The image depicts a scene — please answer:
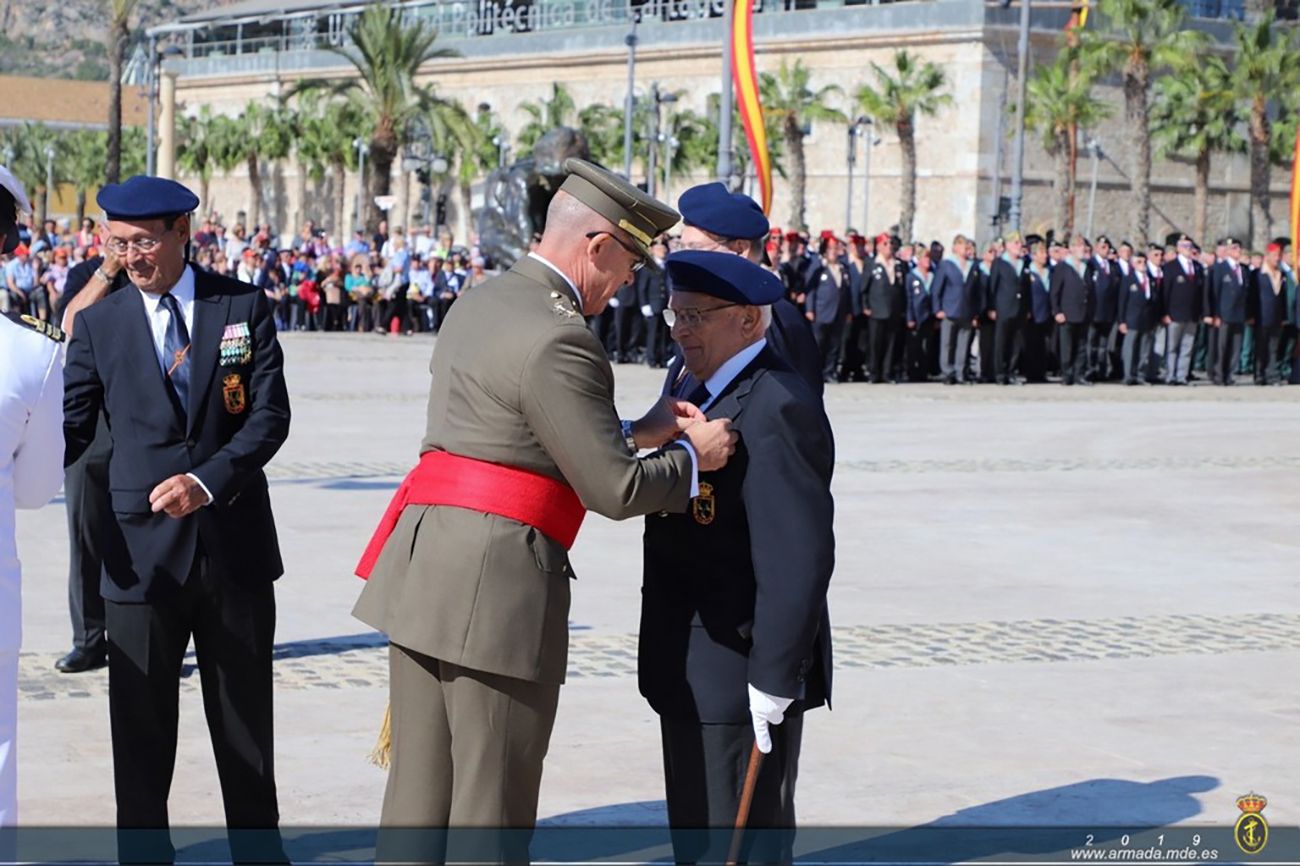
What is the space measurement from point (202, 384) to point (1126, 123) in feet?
197

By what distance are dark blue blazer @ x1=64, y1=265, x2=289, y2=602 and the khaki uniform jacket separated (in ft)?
3.98

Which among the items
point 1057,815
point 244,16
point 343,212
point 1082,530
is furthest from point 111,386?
point 244,16

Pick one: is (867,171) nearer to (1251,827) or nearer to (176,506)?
(1251,827)

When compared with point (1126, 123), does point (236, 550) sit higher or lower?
lower

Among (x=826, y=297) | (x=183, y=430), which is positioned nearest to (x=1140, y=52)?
(x=826, y=297)

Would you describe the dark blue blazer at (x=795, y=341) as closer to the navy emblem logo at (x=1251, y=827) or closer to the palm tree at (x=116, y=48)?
the navy emblem logo at (x=1251, y=827)

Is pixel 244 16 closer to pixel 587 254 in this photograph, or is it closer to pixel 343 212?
pixel 343 212

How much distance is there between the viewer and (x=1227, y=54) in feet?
213

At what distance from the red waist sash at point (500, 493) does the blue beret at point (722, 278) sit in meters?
0.61

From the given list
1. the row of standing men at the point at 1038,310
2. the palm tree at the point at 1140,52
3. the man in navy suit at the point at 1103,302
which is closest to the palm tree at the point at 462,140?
the palm tree at the point at 1140,52

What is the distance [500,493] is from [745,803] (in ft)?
3.16

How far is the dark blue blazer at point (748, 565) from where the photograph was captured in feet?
16.0

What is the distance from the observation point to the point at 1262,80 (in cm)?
5731

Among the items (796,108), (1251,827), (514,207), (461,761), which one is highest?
(796,108)
